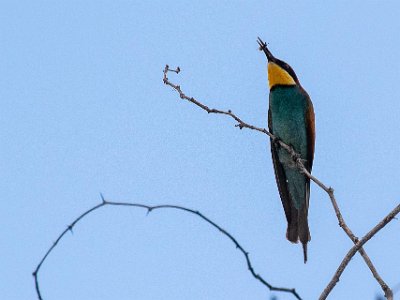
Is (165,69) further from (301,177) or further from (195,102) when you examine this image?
(301,177)

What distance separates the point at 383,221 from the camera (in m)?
2.85

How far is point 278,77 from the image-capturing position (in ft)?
23.0

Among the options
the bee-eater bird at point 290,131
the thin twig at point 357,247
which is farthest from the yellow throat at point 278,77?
the thin twig at point 357,247

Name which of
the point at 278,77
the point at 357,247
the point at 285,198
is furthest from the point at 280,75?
the point at 357,247

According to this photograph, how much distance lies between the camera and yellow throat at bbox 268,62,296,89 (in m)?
6.98

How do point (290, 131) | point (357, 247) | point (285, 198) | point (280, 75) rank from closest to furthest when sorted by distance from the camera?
point (357, 247)
point (285, 198)
point (290, 131)
point (280, 75)

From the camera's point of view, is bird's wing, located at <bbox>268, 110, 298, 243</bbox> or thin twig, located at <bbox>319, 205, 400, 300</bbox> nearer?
thin twig, located at <bbox>319, 205, 400, 300</bbox>

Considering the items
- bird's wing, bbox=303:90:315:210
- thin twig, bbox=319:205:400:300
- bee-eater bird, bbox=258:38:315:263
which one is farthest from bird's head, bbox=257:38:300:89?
thin twig, bbox=319:205:400:300

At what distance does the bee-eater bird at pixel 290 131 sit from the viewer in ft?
20.0

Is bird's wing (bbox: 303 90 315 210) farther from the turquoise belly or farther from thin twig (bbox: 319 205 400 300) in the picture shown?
thin twig (bbox: 319 205 400 300)

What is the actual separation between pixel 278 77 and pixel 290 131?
0.67 metres

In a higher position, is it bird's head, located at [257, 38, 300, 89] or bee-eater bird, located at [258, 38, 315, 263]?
bird's head, located at [257, 38, 300, 89]

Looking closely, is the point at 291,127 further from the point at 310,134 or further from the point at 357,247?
the point at 357,247

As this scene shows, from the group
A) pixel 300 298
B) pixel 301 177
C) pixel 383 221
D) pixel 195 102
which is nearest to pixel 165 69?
pixel 195 102
